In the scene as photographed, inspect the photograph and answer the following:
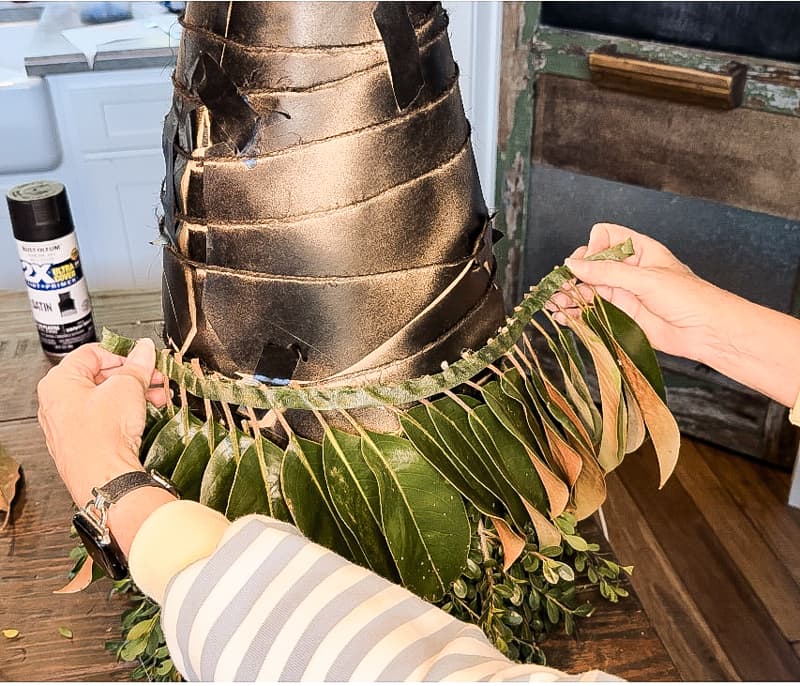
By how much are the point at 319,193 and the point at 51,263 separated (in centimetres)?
58

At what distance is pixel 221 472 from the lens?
0.61 m

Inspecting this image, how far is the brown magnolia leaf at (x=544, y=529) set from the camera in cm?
63

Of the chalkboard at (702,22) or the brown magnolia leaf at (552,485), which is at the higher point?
the chalkboard at (702,22)

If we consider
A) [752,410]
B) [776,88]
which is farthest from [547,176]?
[752,410]

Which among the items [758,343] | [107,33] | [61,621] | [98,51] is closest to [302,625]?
[61,621]

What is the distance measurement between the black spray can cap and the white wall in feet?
2.23

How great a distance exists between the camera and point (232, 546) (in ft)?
1.65

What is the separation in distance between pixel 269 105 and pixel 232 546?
28cm

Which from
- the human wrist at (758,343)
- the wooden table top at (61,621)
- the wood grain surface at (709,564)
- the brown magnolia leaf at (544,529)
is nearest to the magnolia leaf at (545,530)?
the brown magnolia leaf at (544,529)

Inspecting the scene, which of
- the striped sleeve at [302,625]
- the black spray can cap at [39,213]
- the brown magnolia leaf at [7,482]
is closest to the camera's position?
the striped sleeve at [302,625]

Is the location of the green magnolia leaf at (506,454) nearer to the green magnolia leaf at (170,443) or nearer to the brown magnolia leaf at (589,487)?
the brown magnolia leaf at (589,487)

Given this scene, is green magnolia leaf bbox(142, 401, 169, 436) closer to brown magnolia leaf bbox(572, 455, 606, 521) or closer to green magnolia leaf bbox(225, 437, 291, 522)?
green magnolia leaf bbox(225, 437, 291, 522)

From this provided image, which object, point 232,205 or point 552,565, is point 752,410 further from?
point 232,205

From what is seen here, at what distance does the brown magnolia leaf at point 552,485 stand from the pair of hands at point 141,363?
142mm
